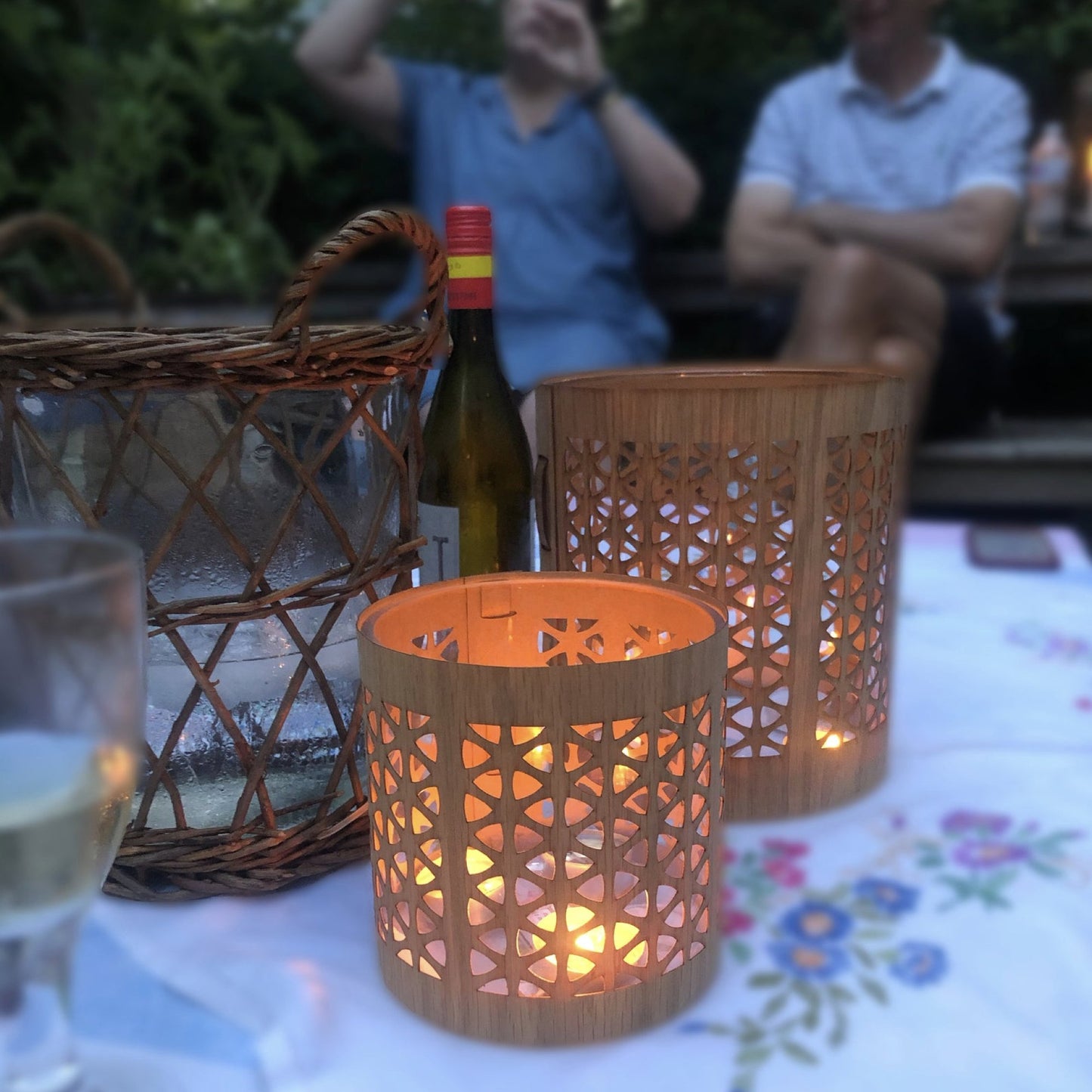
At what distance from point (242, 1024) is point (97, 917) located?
97 millimetres

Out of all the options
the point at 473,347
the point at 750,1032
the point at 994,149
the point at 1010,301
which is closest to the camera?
the point at 750,1032

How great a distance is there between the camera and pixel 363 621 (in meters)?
0.36

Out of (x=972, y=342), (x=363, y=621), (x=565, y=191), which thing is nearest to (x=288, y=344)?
(x=363, y=621)

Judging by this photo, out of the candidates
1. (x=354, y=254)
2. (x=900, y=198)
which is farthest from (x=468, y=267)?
(x=900, y=198)

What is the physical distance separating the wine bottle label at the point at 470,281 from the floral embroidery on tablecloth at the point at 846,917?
0.99ft

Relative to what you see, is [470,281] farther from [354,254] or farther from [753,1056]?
[753,1056]

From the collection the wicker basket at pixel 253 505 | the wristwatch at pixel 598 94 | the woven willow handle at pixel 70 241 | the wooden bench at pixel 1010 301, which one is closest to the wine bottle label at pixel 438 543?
the wicker basket at pixel 253 505

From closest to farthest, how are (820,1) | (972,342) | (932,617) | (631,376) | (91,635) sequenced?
(91,635), (631,376), (932,617), (972,342), (820,1)

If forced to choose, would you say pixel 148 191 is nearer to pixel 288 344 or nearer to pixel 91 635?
pixel 288 344

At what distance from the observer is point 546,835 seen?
1.05 ft

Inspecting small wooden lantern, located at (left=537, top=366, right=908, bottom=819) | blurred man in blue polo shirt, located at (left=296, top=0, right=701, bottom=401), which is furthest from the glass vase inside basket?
blurred man in blue polo shirt, located at (left=296, top=0, right=701, bottom=401)

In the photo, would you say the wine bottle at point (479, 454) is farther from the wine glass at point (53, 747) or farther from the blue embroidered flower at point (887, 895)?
the wine glass at point (53, 747)

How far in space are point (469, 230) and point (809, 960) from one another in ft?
1.17

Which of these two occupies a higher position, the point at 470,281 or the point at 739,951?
the point at 470,281
